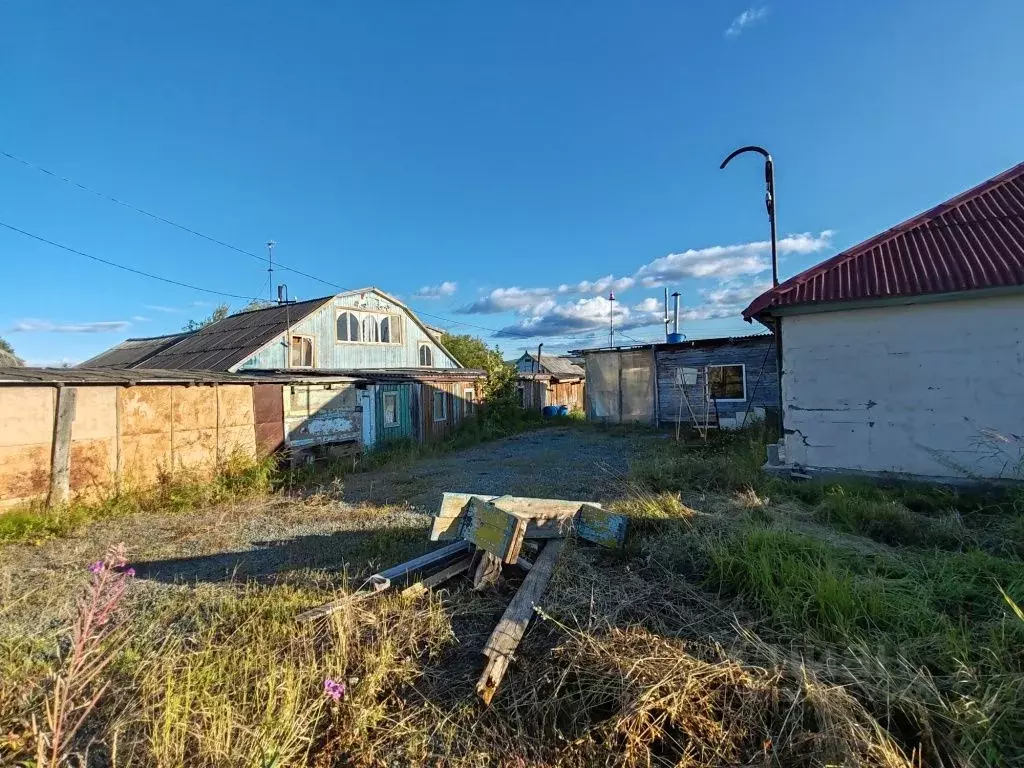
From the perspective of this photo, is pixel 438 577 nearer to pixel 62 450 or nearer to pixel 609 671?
pixel 609 671

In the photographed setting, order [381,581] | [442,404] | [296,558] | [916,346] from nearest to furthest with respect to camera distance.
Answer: [381,581]
[296,558]
[916,346]
[442,404]

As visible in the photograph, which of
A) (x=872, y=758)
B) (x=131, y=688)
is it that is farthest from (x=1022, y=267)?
(x=131, y=688)

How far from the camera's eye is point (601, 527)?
168 inches

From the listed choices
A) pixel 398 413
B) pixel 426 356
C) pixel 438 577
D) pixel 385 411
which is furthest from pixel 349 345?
pixel 438 577

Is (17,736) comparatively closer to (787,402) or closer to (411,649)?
(411,649)

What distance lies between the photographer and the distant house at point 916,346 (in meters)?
6.27

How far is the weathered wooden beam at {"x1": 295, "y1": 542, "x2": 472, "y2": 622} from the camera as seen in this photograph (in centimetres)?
328

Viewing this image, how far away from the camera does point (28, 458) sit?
22.4 feet

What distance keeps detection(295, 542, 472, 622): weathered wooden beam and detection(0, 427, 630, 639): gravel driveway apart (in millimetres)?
541

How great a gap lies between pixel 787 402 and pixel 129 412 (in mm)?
10579

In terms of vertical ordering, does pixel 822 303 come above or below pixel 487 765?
above

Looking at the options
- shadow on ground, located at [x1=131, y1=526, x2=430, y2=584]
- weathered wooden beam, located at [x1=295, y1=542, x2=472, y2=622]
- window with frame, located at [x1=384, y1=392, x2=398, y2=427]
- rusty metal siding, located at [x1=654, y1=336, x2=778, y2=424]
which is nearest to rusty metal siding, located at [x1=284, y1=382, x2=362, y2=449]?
window with frame, located at [x1=384, y1=392, x2=398, y2=427]

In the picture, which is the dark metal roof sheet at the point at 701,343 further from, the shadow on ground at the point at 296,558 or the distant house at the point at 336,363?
the shadow on ground at the point at 296,558

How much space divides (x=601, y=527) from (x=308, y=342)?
16.4m
